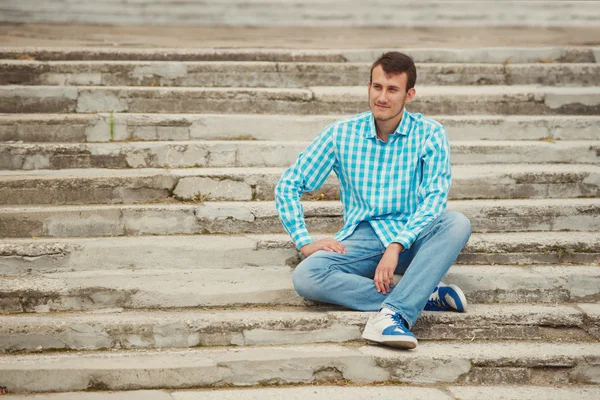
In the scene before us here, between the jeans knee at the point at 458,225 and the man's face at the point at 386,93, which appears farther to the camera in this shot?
the man's face at the point at 386,93

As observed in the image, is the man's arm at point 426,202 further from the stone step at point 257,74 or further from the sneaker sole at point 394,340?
the stone step at point 257,74

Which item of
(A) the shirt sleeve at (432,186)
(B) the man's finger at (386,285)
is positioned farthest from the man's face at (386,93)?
(B) the man's finger at (386,285)

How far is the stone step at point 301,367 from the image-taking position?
3391 mm

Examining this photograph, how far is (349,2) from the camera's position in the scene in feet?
30.2

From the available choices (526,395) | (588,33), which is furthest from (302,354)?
(588,33)

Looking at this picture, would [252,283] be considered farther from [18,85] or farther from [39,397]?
[18,85]

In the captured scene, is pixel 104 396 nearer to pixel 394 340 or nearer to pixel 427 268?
pixel 394 340

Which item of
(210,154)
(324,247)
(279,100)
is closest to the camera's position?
(324,247)

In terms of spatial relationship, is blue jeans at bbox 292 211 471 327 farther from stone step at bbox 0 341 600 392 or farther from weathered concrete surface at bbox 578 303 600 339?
weathered concrete surface at bbox 578 303 600 339

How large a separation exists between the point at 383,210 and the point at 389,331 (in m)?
0.63

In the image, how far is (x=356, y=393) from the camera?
341 centimetres

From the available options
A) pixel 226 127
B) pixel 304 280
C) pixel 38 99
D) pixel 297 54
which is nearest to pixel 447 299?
pixel 304 280

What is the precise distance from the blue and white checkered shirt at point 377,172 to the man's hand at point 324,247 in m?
0.04

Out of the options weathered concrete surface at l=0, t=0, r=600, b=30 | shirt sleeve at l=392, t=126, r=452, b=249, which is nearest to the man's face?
shirt sleeve at l=392, t=126, r=452, b=249
